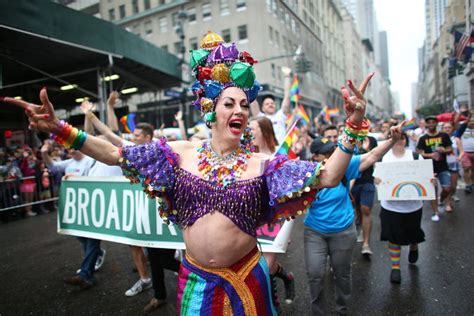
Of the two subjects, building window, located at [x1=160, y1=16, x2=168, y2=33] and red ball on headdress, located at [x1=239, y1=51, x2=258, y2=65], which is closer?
red ball on headdress, located at [x1=239, y1=51, x2=258, y2=65]

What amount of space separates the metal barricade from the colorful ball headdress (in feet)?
24.4

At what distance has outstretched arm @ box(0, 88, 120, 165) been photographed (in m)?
1.59

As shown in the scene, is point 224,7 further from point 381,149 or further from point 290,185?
point 290,185

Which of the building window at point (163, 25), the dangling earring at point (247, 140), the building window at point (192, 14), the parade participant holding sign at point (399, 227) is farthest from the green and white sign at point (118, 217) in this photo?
the building window at point (163, 25)

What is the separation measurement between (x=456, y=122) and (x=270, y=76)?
20.4m

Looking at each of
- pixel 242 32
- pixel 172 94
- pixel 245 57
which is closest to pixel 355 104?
pixel 245 57

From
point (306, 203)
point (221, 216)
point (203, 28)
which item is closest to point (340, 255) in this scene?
point (306, 203)

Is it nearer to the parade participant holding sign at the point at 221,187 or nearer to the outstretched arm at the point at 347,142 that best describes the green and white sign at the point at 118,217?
the parade participant holding sign at the point at 221,187

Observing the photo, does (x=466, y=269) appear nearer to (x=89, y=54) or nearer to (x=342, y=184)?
(x=342, y=184)

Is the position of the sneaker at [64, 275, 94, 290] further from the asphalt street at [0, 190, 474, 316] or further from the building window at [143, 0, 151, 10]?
the building window at [143, 0, 151, 10]

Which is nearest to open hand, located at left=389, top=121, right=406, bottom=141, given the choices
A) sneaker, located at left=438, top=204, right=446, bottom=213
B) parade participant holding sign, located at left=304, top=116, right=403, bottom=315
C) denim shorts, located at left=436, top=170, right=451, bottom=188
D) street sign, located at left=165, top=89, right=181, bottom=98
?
parade participant holding sign, located at left=304, top=116, right=403, bottom=315

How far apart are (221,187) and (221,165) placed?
14 cm

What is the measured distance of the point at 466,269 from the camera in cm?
415

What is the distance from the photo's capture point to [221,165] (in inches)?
72.7
